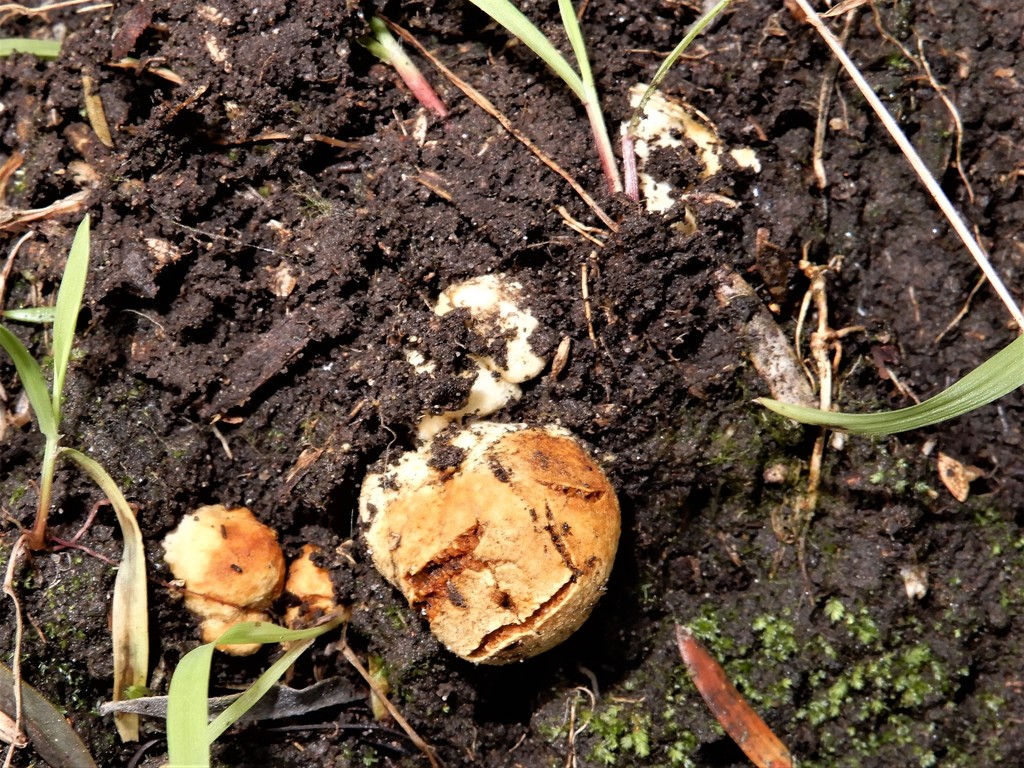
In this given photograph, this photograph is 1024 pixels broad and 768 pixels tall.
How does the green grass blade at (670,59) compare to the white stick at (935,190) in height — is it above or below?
above

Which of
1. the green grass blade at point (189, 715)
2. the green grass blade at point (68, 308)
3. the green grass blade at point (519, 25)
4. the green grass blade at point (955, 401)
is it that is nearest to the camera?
the green grass blade at point (189, 715)

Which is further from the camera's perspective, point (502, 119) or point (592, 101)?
point (502, 119)

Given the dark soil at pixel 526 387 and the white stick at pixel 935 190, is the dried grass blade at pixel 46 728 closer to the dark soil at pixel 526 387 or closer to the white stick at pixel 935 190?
the dark soil at pixel 526 387

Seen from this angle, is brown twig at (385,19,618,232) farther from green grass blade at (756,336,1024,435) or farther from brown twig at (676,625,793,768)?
brown twig at (676,625,793,768)

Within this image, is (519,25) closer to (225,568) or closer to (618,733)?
(225,568)

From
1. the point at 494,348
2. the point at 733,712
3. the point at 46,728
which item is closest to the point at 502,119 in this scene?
the point at 494,348

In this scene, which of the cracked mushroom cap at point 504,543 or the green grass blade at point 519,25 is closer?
the cracked mushroom cap at point 504,543

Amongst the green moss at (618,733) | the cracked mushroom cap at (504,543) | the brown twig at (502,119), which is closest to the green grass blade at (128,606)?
the cracked mushroom cap at (504,543)
